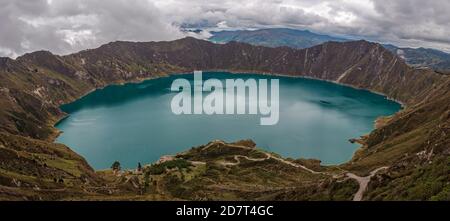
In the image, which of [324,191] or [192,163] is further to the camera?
[192,163]

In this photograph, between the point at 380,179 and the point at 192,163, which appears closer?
the point at 380,179

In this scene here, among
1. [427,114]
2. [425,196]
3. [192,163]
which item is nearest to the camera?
[425,196]

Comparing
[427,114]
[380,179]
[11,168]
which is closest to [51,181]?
[11,168]
